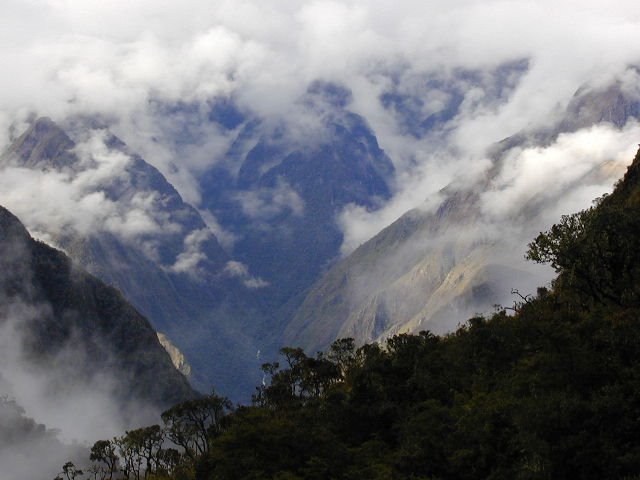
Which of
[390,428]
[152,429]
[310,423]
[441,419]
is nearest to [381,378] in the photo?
[390,428]

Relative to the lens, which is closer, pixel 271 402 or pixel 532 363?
pixel 532 363

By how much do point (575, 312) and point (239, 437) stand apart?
131ft

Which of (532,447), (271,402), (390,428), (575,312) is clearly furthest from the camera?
(271,402)

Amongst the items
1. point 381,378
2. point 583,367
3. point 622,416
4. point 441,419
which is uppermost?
point 381,378

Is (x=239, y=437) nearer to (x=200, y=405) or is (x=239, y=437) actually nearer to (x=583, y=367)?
(x=583, y=367)

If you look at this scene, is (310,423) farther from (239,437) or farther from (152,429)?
(152,429)

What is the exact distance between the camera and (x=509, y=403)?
69250 millimetres

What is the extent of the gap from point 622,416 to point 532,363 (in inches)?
610

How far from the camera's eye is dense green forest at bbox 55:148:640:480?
58781mm

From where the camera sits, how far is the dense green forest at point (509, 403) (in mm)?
58781

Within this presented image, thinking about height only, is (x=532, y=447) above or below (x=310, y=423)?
below

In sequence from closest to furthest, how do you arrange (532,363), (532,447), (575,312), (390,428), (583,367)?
(532,447) → (583,367) → (532,363) → (575,312) → (390,428)

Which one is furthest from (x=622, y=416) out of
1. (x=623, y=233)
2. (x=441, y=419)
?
(x=623, y=233)

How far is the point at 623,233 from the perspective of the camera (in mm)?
83625
